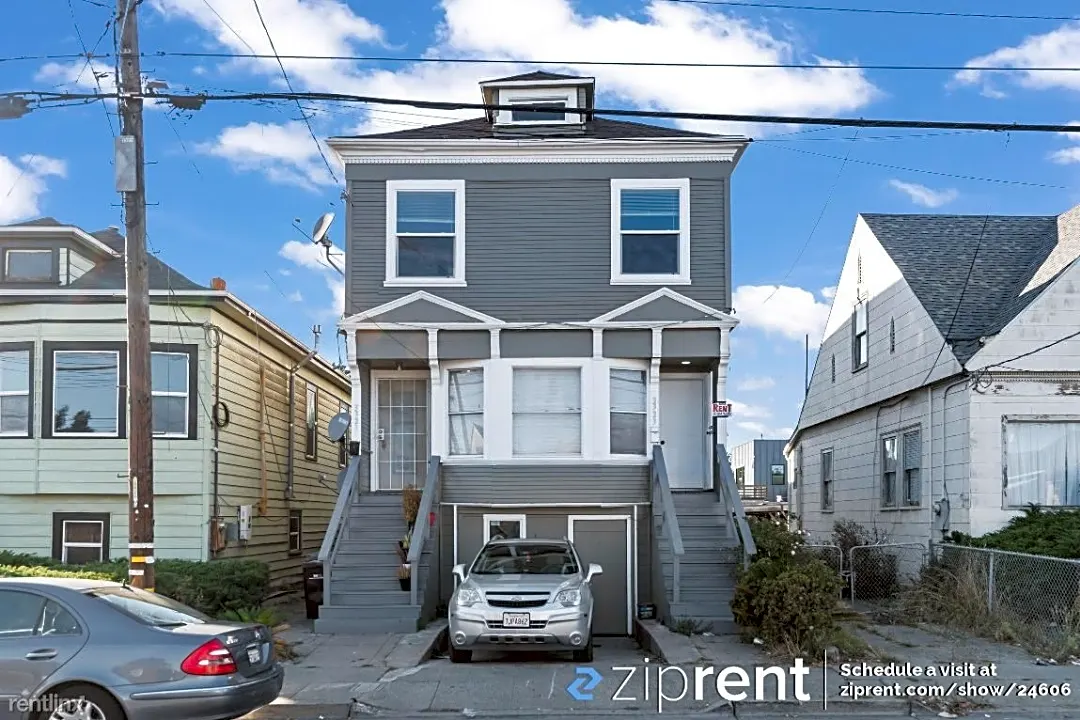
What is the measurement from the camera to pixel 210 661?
27.1ft

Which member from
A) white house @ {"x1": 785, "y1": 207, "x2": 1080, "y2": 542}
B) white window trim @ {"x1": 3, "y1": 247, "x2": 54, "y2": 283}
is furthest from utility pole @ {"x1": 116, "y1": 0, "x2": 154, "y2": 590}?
white house @ {"x1": 785, "y1": 207, "x2": 1080, "y2": 542}

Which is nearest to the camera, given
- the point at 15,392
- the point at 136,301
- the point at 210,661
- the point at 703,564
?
the point at 210,661

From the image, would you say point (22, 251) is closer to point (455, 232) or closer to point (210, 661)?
point (455, 232)

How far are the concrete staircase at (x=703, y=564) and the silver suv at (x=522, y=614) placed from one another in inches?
80.0

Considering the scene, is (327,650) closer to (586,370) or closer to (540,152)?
(586,370)

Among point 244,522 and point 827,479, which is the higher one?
point 827,479

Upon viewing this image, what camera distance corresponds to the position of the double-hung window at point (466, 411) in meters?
18.5

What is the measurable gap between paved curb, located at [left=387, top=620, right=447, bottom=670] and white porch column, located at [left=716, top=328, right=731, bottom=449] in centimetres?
563

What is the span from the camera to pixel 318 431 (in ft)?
85.9

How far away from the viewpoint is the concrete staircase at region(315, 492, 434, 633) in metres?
15.1

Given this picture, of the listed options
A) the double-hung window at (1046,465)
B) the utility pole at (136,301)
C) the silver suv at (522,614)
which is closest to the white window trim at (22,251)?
the utility pole at (136,301)

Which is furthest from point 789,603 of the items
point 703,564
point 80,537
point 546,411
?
point 80,537

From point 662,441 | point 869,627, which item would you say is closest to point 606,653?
point 869,627

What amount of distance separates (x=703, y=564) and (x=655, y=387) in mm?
3390
